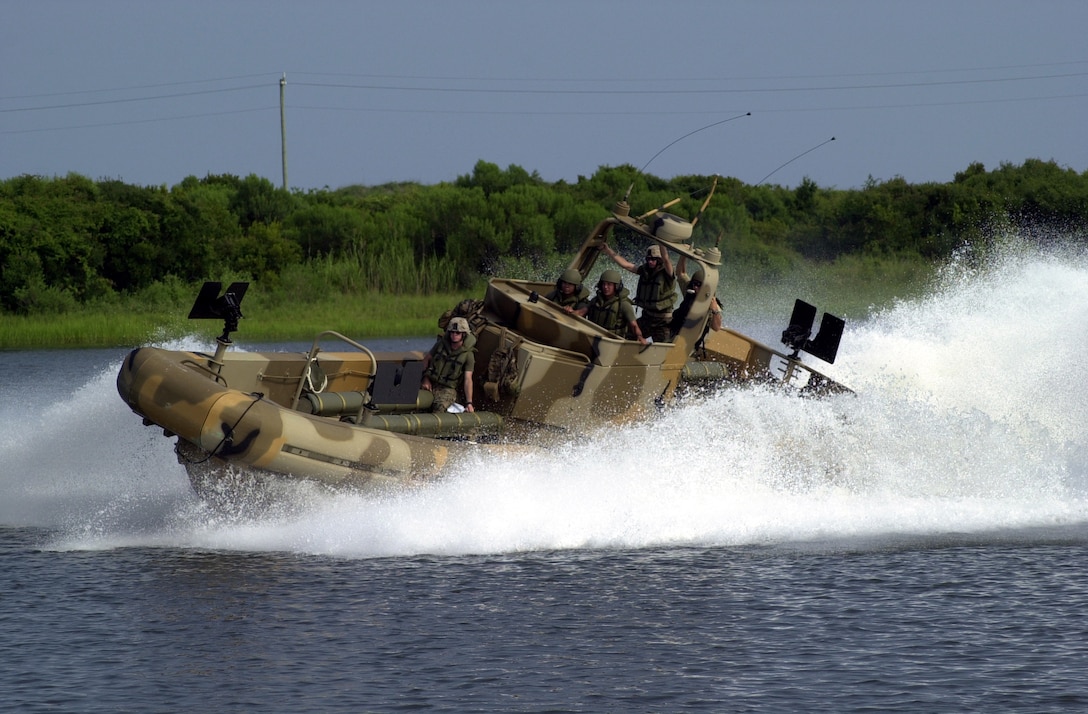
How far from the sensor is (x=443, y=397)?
1452 centimetres

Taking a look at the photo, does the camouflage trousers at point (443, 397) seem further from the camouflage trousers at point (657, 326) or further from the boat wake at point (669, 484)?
the camouflage trousers at point (657, 326)

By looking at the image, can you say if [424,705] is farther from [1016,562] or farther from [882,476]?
[882,476]

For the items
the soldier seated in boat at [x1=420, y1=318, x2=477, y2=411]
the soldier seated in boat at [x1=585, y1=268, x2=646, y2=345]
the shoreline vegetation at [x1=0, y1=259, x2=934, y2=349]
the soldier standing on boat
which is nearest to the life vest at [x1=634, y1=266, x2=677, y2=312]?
the soldier standing on boat

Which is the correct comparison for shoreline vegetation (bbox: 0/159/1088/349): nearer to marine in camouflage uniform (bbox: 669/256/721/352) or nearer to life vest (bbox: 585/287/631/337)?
marine in camouflage uniform (bbox: 669/256/721/352)

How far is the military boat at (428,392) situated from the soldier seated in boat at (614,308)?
1.13ft

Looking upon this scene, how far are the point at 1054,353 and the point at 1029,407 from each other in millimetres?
1125

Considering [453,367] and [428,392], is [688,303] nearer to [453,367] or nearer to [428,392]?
[453,367]

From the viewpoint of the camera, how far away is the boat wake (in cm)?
1357

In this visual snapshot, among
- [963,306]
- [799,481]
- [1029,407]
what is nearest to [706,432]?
[799,481]

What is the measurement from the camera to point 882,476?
15.6 m

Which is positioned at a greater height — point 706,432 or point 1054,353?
point 1054,353

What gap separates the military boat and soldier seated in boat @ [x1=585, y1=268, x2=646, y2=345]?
0.35 m

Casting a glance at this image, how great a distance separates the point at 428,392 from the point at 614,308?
1.99m

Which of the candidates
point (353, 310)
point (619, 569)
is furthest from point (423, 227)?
point (619, 569)
